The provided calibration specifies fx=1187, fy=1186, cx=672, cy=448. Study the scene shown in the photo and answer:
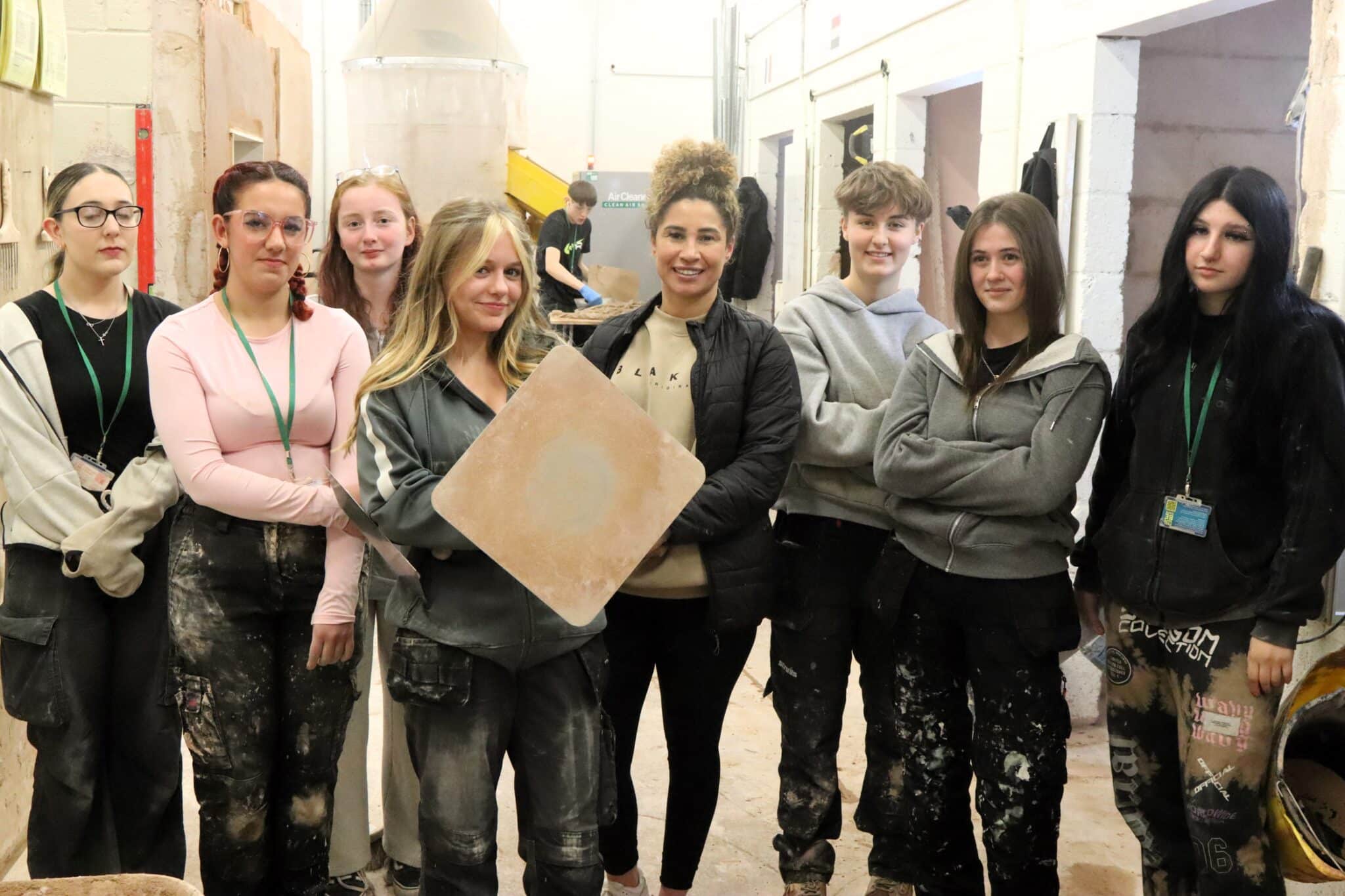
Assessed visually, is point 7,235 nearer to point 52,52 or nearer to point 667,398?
point 52,52

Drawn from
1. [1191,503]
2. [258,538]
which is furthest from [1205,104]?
[258,538]

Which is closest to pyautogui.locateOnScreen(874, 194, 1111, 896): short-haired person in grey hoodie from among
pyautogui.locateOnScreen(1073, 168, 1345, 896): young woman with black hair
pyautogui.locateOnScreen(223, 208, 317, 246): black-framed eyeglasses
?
pyautogui.locateOnScreen(1073, 168, 1345, 896): young woman with black hair

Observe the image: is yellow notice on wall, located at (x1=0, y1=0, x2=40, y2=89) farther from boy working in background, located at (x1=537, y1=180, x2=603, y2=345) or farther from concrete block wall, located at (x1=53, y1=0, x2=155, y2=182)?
boy working in background, located at (x1=537, y1=180, x2=603, y2=345)

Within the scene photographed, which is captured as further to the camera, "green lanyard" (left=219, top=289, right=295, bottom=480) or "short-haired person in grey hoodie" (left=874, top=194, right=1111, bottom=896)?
"short-haired person in grey hoodie" (left=874, top=194, right=1111, bottom=896)

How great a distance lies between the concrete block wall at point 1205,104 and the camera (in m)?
3.97

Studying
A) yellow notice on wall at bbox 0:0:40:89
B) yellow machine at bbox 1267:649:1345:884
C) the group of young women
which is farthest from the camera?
yellow notice on wall at bbox 0:0:40:89

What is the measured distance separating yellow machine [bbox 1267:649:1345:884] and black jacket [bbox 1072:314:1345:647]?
0.65ft

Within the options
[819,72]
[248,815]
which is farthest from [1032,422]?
[819,72]

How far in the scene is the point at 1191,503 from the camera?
2.08 m

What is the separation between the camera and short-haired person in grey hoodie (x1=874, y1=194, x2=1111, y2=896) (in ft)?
7.14

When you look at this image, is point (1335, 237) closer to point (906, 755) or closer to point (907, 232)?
point (907, 232)

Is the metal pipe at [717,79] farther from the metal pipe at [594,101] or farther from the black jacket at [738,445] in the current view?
the black jacket at [738,445]

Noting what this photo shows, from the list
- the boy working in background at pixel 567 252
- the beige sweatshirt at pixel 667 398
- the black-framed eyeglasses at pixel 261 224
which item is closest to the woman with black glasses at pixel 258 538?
the black-framed eyeglasses at pixel 261 224

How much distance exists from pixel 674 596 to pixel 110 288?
126 cm
